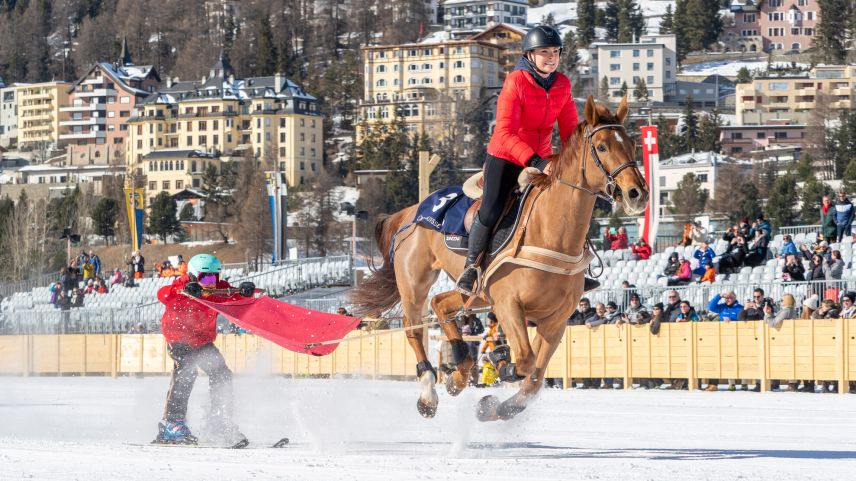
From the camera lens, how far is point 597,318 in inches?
939

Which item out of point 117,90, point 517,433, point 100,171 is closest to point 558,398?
point 517,433

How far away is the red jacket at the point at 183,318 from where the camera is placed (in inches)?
473

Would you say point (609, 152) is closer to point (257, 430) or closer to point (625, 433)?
point (625, 433)

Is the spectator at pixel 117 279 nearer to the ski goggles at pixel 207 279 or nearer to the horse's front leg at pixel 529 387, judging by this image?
the ski goggles at pixel 207 279

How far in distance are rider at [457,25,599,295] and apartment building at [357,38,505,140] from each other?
525ft

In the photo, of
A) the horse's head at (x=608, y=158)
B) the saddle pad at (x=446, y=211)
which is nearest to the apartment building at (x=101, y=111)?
the saddle pad at (x=446, y=211)

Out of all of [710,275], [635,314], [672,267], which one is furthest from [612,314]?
[672,267]

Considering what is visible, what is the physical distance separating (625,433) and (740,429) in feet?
4.05

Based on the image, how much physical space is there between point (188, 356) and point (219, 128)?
16623cm

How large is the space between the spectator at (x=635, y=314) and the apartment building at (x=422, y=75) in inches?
5789

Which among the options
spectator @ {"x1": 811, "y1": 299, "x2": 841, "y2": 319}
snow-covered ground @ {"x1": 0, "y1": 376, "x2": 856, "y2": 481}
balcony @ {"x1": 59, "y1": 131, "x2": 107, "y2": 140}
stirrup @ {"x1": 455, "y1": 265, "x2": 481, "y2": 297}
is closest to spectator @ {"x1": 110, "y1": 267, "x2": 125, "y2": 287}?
snow-covered ground @ {"x1": 0, "y1": 376, "x2": 856, "y2": 481}

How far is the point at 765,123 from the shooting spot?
163125mm

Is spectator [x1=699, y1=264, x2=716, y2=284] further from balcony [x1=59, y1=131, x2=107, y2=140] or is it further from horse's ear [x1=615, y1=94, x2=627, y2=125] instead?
balcony [x1=59, y1=131, x2=107, y2=140]

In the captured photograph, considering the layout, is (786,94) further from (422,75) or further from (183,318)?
(183,318)
